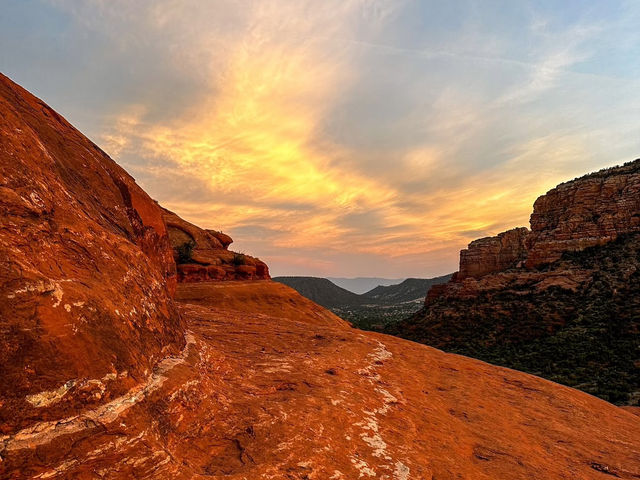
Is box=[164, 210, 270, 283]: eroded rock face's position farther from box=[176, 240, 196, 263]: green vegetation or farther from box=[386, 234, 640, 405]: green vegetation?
box=[386, 234, 640, 405]: green vegetation

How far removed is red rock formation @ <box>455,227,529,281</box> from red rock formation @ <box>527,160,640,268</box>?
50.6ft

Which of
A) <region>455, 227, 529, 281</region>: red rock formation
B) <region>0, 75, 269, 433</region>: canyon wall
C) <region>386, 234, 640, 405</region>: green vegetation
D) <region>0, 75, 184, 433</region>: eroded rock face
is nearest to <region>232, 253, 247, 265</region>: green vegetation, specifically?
<region>0, 75, 269, 433</region>: canyon wall

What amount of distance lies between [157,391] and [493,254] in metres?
103

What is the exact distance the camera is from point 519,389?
11547 millimetres

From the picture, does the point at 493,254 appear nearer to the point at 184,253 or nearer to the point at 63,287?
the point at 184,253

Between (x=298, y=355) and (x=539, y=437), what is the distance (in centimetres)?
635

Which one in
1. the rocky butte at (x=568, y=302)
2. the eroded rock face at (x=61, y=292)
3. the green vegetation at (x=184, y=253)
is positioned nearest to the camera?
the eroded rock face at (x=61, y=292)

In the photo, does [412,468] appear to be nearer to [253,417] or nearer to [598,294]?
[253,417]

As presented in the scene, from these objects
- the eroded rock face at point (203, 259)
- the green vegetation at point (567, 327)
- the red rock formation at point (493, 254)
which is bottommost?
the green vegetation at point (567, 327)

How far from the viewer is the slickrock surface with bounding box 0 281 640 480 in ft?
12.7

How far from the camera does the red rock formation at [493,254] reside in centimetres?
9231

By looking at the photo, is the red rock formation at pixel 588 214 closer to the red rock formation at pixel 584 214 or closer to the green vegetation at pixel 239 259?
the red rock formation at pixel 584 214

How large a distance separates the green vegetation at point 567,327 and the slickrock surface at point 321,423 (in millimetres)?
22408

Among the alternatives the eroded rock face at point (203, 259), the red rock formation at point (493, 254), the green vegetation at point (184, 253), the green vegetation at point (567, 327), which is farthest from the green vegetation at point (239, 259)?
the red rock formation at point (493, 254)
